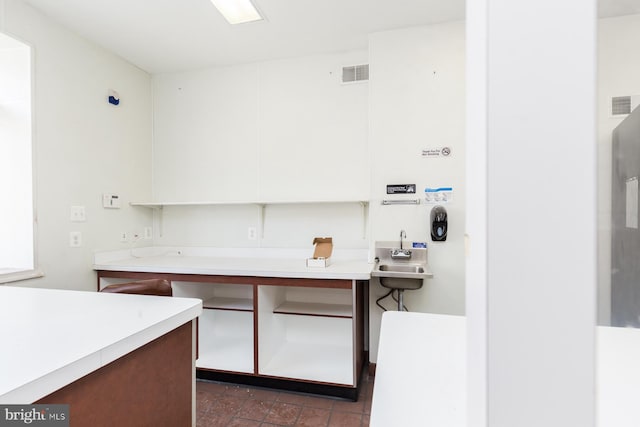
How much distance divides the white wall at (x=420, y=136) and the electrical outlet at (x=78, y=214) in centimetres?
239

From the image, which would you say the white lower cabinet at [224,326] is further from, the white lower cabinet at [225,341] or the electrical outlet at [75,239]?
the electrical outlet at [75,239]

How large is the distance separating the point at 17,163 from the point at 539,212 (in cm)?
294

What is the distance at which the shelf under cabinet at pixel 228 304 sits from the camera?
8.00ft

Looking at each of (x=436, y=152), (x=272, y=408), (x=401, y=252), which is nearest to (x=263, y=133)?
(x=436, y=152)

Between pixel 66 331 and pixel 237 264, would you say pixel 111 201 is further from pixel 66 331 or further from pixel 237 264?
pixel 66 331

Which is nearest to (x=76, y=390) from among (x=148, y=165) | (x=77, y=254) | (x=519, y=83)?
(x=519, y=83)

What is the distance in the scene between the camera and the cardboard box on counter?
2.21 metres

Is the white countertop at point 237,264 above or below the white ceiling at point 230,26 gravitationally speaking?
below

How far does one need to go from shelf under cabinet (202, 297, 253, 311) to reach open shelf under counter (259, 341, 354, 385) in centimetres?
46

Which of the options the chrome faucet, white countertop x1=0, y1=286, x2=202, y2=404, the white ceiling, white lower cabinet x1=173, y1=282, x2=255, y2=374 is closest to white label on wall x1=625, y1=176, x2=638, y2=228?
the chrome faucet

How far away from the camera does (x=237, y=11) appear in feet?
7.13

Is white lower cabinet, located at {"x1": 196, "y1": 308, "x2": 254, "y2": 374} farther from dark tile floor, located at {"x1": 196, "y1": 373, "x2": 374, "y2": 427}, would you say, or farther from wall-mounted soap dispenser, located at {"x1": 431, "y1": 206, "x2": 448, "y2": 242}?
wall-mounted soap dispenser, located at {"x1": 431, "y1": 206, "x2": 448, "y2": 242}

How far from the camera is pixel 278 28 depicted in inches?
93.0

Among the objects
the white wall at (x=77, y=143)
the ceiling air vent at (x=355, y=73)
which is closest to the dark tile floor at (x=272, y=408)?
the white wall at (x=77, y=143)
